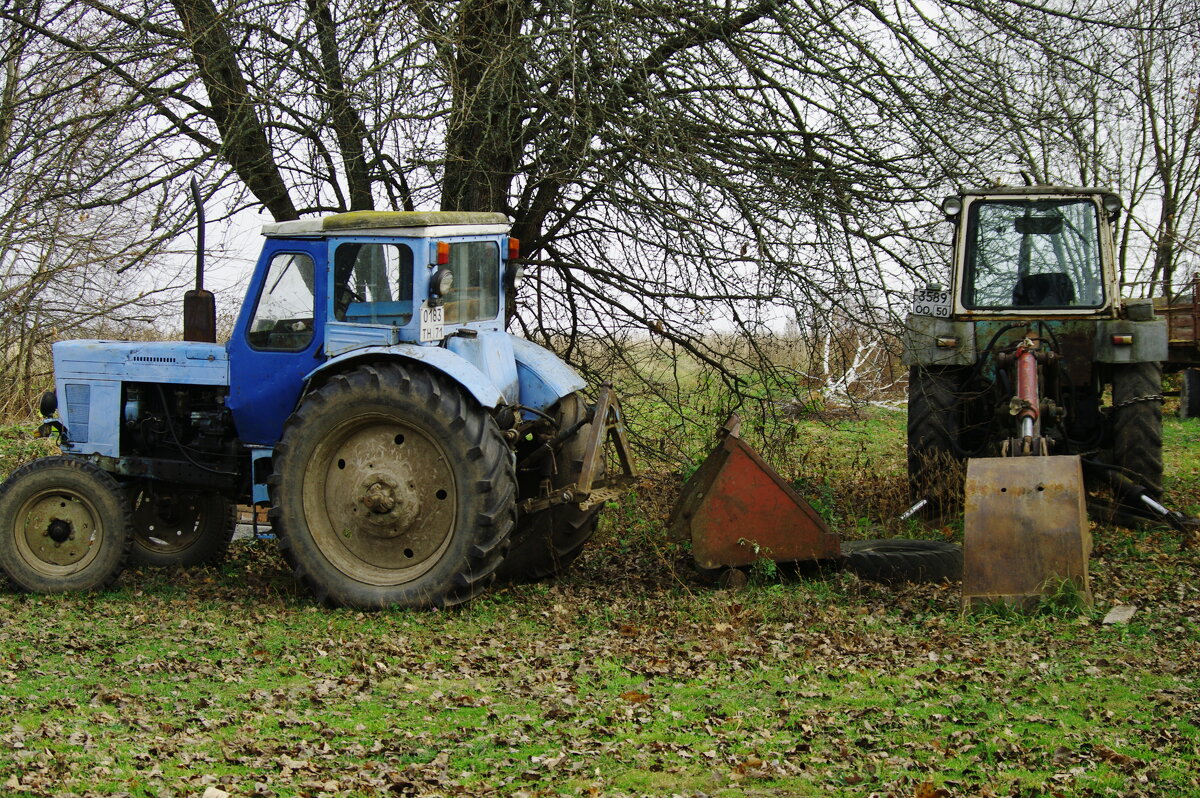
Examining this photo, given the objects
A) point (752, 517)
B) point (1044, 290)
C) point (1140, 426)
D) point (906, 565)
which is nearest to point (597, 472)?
point (752, 517)

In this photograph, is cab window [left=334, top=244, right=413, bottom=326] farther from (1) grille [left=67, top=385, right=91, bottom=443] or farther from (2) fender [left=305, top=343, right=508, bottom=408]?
(1) grille [left=67, top=385, right=91, bottom=443]

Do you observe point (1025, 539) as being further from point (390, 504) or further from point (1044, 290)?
point (1044, 290)

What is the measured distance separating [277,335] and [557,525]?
2.20 meters

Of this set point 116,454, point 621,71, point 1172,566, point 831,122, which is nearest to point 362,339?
point 116,454

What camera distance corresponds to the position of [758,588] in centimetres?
757

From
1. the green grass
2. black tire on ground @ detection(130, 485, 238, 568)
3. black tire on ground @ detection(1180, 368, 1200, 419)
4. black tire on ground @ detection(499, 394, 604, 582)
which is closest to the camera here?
the green grass

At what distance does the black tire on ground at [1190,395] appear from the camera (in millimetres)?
16484

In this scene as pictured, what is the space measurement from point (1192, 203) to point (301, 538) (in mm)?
17401

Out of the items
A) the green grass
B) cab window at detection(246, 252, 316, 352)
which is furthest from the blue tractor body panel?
the green grass

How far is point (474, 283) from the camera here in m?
8.11

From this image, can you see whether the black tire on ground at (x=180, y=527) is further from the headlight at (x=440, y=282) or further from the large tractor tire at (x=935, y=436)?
the large tractor tire at (x=935, y=436)

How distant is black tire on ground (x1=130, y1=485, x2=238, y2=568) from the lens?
9.07 m

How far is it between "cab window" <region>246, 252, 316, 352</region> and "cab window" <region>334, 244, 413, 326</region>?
0.22 m

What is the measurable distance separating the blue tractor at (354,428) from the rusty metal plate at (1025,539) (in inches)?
90.2
